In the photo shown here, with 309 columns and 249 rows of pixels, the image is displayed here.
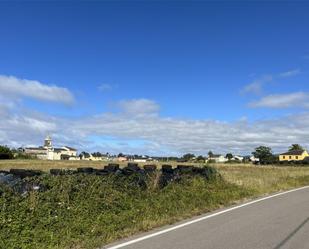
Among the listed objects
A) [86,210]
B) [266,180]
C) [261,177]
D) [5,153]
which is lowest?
[86,210]

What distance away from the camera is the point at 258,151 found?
638 feet

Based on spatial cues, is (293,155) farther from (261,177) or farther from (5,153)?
(261,177)

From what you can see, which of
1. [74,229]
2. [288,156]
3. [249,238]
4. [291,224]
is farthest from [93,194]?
[288,156]

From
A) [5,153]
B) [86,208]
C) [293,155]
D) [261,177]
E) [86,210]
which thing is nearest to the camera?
[86,210]

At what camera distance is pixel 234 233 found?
452 inches

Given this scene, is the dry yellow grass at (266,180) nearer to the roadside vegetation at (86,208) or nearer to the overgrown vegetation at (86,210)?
the roadside vegetation at (86,208)

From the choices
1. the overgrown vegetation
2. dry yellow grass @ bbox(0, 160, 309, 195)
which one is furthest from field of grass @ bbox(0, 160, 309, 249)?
dry yellow grass @ bbox(0, 160, 309, 195)

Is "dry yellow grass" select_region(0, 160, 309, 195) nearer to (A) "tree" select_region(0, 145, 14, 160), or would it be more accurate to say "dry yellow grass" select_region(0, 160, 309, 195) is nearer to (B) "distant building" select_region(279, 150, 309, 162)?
(A) "tree" select_region(0, 145, 14, 160)

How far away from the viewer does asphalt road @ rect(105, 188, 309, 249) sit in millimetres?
9867

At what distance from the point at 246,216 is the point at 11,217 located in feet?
25.8

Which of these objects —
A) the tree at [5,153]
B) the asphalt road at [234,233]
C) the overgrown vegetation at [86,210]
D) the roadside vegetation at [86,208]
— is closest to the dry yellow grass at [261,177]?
the roadside vegetation at [86,208]

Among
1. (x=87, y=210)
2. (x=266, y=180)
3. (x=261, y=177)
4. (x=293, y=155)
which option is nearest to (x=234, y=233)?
(x=87, y=210)

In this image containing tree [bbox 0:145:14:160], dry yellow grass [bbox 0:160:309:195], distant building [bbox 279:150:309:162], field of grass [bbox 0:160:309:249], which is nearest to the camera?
field of grass [bbox 0:160:309:249]

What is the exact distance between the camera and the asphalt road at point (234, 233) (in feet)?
32.4
